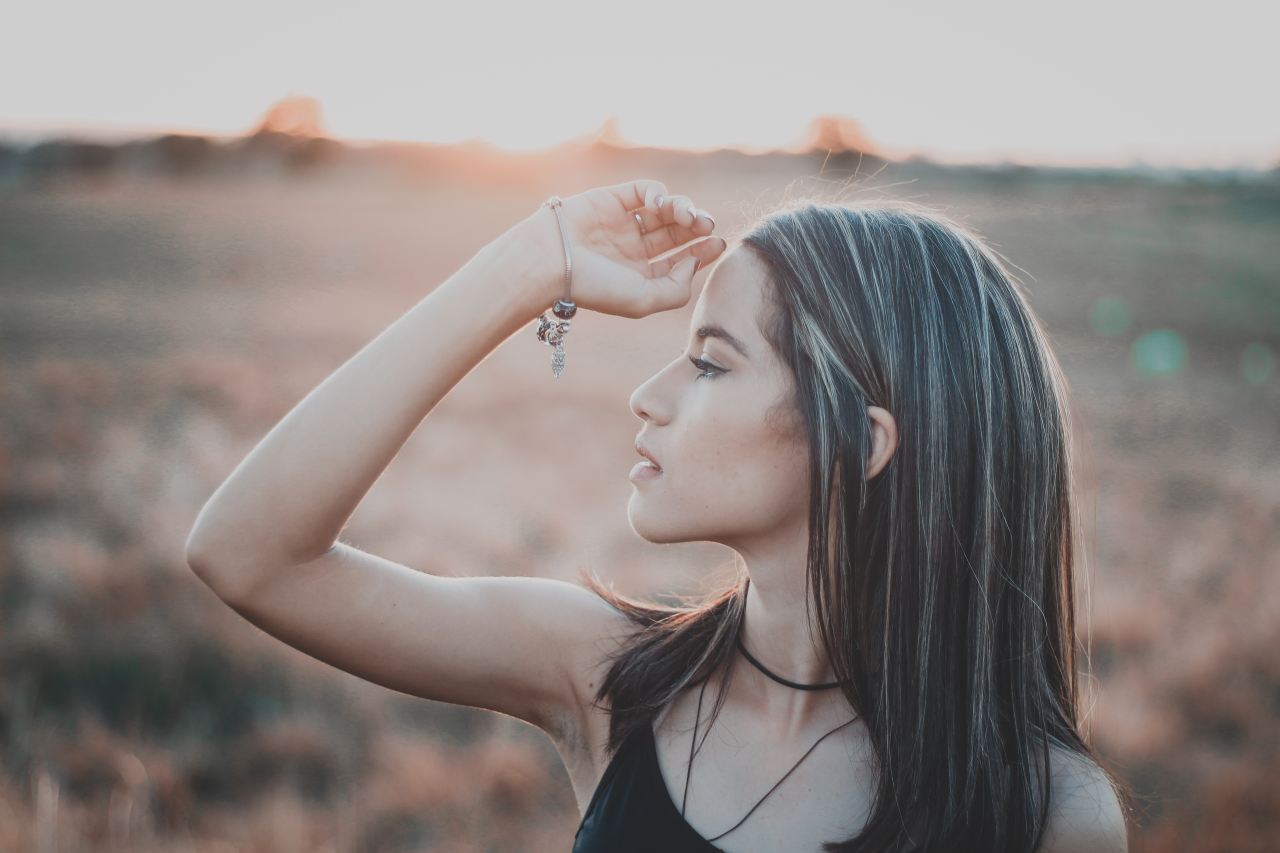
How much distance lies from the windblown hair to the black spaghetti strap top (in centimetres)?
6

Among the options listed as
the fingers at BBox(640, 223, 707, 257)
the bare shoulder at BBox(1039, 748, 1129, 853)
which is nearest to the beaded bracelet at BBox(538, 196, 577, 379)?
the fingers at BBox(640, 223, 707, 257)

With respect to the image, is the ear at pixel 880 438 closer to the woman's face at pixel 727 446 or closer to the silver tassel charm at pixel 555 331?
the woman's face at pixel 727 446

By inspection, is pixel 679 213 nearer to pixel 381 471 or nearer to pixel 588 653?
pixel 381 471

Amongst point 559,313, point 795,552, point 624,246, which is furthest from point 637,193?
point 795,552

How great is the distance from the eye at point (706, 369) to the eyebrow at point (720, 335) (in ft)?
0.16

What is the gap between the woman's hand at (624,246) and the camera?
6.29 ft

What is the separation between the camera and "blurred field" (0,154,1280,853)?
436 cm

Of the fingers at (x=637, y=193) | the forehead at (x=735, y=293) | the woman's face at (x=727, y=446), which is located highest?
the fingers at (x=637, y=193)

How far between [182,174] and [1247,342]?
2155 cm

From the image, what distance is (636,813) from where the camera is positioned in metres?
1.78

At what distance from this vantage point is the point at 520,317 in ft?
6.04

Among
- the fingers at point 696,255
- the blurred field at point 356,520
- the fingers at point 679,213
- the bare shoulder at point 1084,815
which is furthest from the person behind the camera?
the blurred field at point 356,520

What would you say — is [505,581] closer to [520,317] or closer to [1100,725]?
[520,317]

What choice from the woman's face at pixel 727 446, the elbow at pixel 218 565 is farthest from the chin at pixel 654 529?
the elbow at pixel 218 565
